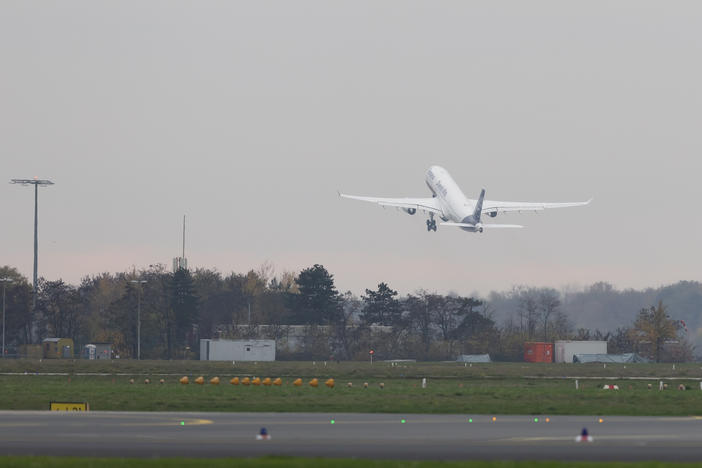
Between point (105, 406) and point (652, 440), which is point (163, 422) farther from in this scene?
point (652, 440)

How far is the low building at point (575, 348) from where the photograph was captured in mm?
155750

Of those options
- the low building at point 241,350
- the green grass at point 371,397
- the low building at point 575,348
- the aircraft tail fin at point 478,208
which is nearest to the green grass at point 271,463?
the green grass at point 371,397

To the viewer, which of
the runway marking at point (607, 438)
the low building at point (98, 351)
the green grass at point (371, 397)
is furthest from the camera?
the low building at point (98, 351)

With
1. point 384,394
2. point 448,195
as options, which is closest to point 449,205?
point 448,195

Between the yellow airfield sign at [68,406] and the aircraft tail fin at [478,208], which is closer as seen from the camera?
the yellow airfield sign at [68,406]

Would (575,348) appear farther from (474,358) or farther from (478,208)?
(478,208)

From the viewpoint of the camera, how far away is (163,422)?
167 feet

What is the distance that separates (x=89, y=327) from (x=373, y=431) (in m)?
159

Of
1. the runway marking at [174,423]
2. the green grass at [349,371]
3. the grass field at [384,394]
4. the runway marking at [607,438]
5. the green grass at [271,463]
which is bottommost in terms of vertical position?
the green grass at [349,371]

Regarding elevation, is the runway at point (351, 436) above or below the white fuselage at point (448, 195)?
below

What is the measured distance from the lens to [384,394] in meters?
74.4

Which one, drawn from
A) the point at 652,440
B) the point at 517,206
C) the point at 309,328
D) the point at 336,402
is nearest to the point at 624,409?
the point at 336,402

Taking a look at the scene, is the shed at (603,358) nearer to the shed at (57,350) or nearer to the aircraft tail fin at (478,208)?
the aircraft tail fin at (478,208)

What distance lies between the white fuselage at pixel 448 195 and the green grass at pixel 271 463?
112971 mm
